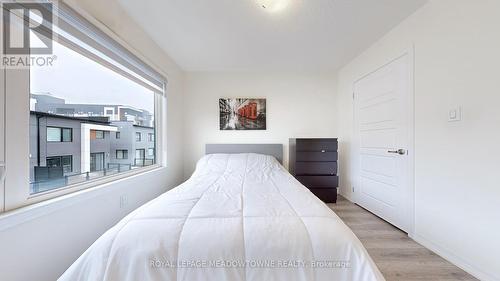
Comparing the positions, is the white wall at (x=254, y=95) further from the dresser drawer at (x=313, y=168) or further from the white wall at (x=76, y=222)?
Result: the white wall at (x=76, y=222)

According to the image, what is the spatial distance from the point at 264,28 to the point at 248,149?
1.81 m

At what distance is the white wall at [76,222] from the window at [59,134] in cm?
40

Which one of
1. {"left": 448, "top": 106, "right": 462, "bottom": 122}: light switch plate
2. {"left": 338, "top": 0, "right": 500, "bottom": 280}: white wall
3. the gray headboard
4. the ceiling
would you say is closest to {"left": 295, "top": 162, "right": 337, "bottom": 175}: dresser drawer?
the gray headboard

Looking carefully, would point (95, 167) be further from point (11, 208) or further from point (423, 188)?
point (423, 188)

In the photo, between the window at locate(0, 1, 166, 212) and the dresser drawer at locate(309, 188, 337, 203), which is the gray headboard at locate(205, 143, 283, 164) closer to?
the dresser drawer at locate(309, 188, 337, 203)

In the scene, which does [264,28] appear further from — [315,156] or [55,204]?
[55,204]

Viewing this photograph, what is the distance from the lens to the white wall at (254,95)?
Answer: 361 centimetres

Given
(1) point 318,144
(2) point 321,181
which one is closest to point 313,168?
(2) point 321,181

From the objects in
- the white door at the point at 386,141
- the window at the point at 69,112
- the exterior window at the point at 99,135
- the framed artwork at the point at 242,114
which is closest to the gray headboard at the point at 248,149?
the framed artwork at the point at 242,114

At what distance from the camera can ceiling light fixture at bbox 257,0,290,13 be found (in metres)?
1.84

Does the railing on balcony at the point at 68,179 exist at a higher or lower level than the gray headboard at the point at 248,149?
lower

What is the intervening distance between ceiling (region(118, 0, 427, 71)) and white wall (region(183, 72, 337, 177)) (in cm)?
43

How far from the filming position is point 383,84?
2.57m

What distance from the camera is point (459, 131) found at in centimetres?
166
